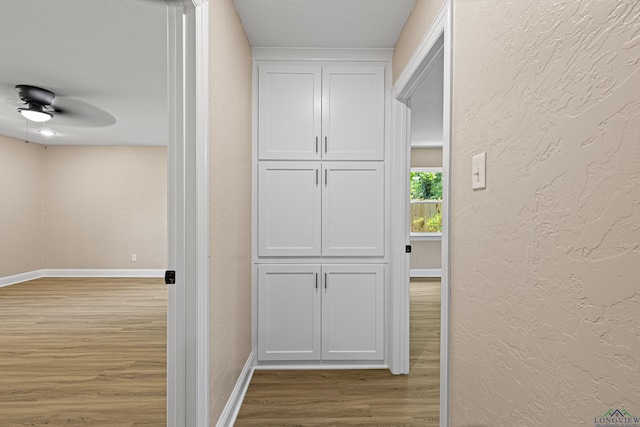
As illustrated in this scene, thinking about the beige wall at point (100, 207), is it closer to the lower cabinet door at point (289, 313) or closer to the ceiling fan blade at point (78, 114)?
the ceiling fan blade at point (78, 114)

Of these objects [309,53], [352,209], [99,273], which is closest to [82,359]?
[352,209]

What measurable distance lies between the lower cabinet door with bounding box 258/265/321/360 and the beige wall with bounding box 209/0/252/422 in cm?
15

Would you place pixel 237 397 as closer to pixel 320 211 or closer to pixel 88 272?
pixel 320 211

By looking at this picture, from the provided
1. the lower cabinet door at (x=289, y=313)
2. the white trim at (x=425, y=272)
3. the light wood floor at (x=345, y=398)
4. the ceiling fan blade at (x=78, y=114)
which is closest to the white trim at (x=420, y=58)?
the lower cabinet door at (x=289, y=313)

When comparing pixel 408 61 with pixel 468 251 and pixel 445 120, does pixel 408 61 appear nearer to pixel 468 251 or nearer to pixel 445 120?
pixel 445 120

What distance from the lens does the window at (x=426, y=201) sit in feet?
22.3

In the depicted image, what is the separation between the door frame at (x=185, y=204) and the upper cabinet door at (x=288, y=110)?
48.8 inches

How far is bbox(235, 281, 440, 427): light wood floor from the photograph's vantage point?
2.11 metres

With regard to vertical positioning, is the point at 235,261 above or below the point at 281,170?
below

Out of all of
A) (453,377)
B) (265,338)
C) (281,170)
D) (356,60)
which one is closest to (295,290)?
(265,338)

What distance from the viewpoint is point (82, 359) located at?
2.98 metres

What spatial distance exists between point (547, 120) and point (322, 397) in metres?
2.17

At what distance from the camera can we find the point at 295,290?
2.80 m

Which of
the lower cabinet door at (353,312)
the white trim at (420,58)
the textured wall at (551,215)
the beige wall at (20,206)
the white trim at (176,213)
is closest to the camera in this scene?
the textured wall at (551,215)
